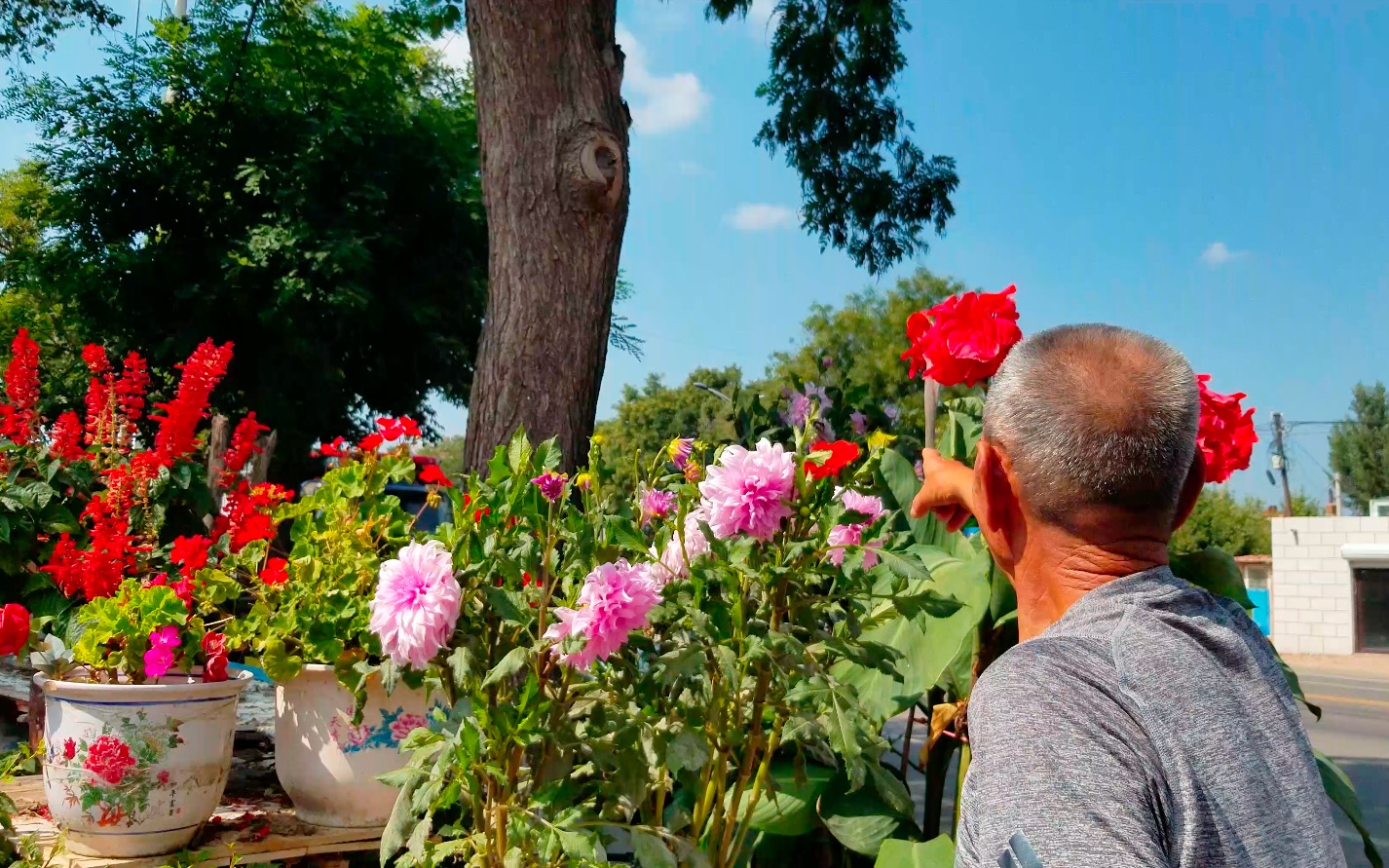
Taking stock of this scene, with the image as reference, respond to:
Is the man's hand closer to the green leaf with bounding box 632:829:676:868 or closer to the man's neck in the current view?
the man's neck

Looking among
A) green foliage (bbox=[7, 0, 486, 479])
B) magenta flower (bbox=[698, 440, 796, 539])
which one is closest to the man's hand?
magenta flower (bbox=[698, 440, 796, 539])

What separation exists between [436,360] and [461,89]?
4996 mm

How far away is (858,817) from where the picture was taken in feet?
8.07

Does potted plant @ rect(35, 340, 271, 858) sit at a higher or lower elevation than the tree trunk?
lower

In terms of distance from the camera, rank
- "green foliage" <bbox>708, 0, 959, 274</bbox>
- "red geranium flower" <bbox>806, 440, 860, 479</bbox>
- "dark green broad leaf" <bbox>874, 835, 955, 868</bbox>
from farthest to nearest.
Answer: "green foliage" <bbox>708, 0, 959, 274</bbox> → "dark green broad leaf" <bbox>874, 835, 955, 868</bbox> → "red geranium flower" <bbox>806, 440, 860, 479</bbox>

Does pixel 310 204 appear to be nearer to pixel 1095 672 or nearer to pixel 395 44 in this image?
pixel 395 44

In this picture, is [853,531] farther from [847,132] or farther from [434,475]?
[847,132]

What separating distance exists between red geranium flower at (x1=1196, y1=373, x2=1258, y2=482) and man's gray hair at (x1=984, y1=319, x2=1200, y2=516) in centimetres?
126

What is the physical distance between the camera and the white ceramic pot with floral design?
8.45ft

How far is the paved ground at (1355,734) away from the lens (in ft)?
17.5

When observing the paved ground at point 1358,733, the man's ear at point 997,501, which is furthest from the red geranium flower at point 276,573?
the paved ground at point 1358,733

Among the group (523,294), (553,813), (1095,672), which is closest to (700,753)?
(553,813)

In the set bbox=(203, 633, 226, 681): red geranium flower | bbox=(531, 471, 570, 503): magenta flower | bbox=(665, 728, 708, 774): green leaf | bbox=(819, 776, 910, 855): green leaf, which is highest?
bbox=(531, 471, 570, 503): magenta flower

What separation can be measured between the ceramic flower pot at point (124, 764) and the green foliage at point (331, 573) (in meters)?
0.20
